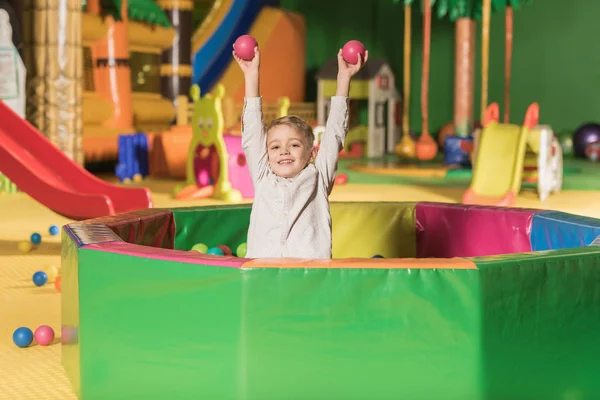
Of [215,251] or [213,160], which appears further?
[213,160]

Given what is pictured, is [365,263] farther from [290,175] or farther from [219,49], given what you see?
[219,49]

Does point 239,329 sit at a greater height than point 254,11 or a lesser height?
lesser

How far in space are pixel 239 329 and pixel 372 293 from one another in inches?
12.3

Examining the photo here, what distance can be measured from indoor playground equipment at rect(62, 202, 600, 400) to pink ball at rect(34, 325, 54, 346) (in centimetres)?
60

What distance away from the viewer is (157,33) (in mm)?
9688

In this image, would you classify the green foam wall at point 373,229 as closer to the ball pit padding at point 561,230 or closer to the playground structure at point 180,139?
the ball pit padding at point 561,230

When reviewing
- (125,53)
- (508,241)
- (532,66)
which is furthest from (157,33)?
(508,241)

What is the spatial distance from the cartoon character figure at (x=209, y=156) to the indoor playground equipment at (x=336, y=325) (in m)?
4.70

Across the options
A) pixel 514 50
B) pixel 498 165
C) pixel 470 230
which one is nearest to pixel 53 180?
pixel 470 230

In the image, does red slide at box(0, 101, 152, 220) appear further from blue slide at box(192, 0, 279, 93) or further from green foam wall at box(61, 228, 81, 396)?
blue slide at box(192, 0, 279, 93)

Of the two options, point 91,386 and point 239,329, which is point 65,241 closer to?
point 91,386

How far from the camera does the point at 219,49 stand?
36.4 feet

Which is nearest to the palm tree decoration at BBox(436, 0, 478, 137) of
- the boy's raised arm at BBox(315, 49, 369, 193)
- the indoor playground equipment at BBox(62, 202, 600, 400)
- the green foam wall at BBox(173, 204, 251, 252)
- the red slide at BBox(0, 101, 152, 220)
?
the red slide at BBox(0, 101, 152, 220)

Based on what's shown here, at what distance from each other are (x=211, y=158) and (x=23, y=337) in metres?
4.54
